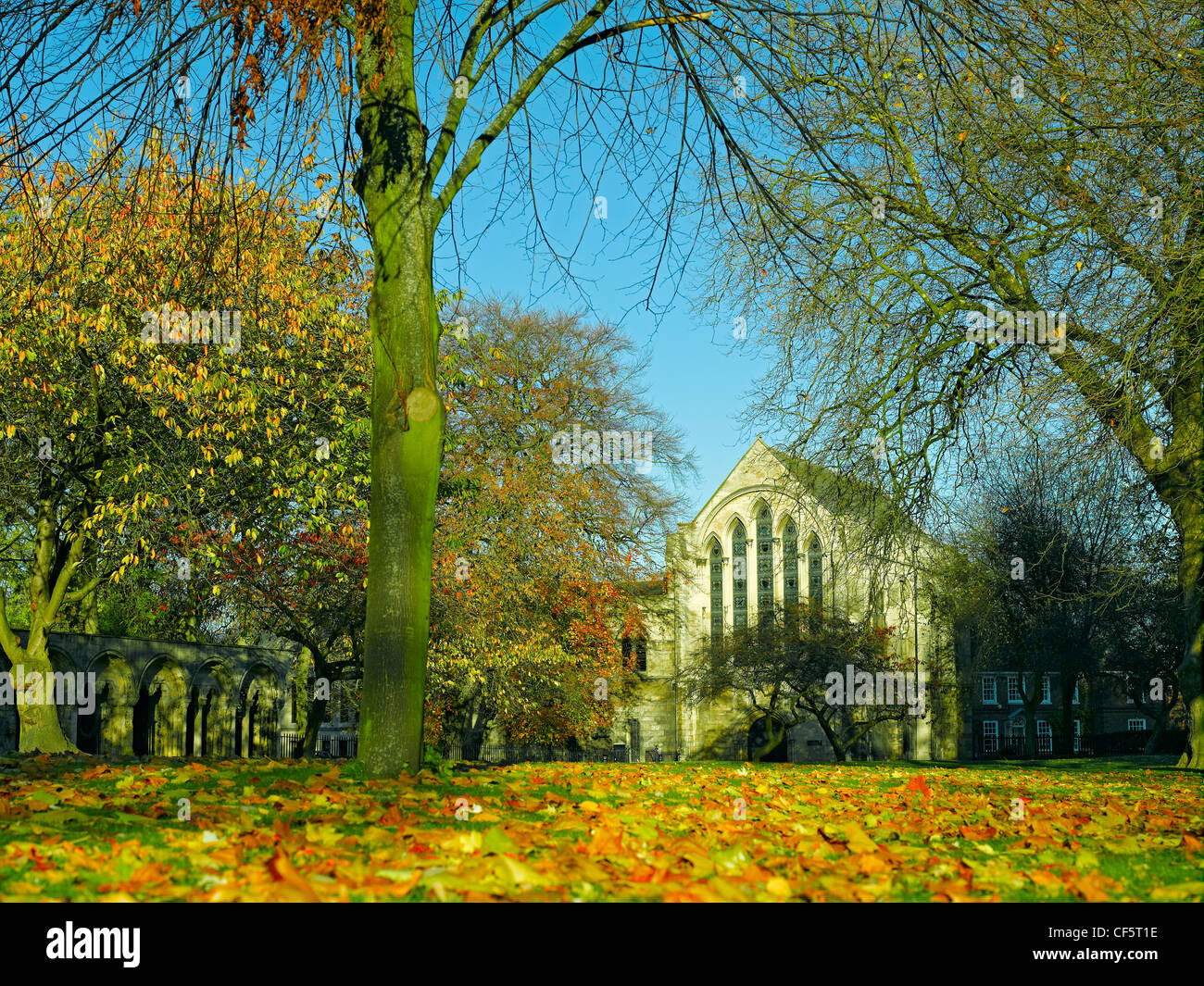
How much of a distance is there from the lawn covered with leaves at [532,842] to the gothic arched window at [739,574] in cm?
3906

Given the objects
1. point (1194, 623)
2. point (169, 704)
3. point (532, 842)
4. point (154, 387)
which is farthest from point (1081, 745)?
point (532, 842)

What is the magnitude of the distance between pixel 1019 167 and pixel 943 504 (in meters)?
4.28

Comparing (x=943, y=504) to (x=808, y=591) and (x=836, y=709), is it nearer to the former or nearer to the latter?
(x=836, y=709)

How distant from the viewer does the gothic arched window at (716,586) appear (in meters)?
46.5

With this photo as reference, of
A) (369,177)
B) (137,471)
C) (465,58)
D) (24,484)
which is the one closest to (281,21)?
(369,177)

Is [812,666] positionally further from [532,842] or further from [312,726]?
[532,842]

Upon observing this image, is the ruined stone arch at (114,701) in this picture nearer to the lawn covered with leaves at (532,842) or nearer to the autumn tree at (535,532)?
the autumn tree at (535,532)

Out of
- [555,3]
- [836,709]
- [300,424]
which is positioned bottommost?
[836,709]

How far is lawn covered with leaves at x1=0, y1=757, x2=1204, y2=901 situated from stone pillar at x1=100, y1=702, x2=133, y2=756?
16.3m

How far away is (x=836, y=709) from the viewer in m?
34.2

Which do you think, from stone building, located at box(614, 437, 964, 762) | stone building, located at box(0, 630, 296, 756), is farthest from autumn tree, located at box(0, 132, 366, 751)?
stone building, located at box(614, 437, 964, 762)

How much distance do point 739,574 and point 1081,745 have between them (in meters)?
15.4

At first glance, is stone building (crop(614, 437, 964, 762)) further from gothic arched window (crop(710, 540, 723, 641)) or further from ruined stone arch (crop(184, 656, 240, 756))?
ruined stone arch (crop(184, 656, 240, 756))
